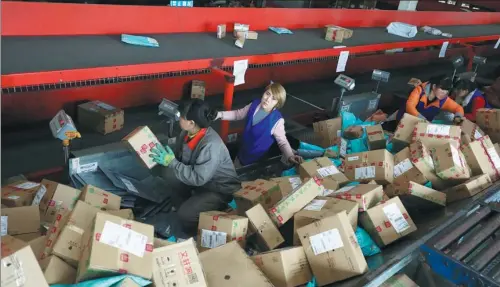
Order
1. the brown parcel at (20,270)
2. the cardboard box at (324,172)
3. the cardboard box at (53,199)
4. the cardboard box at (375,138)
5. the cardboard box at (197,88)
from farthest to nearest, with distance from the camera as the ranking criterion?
the cardboard box at (197,88) → the cardboard box at (375,138) → the cardboard box at (324,172) → the cardboard box at (53,199) → the brown parcel at (20,270)

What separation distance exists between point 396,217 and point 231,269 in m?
1.08

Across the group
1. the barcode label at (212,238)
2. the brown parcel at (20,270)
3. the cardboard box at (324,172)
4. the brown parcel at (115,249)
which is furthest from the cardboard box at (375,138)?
the brown parcel at (20,270)

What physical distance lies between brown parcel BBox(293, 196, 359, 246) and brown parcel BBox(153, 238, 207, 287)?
0.67 meters

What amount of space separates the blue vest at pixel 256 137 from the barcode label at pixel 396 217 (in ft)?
4.27

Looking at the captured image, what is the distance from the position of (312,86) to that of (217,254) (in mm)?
4231

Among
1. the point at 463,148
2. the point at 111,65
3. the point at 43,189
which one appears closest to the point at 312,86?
the point at 463,148

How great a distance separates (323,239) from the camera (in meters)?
2.07

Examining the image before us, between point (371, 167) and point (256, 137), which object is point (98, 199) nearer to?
point (256, 137)

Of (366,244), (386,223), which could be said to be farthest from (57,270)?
(386,223)

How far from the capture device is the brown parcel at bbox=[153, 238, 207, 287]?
1732 millimetres

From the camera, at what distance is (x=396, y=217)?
95.8 inches

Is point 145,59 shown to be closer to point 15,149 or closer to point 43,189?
point 43,189

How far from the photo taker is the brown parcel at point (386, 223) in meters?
2.37

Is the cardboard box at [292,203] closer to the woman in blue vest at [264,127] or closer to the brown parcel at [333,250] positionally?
the brown parcel at [333,250]
